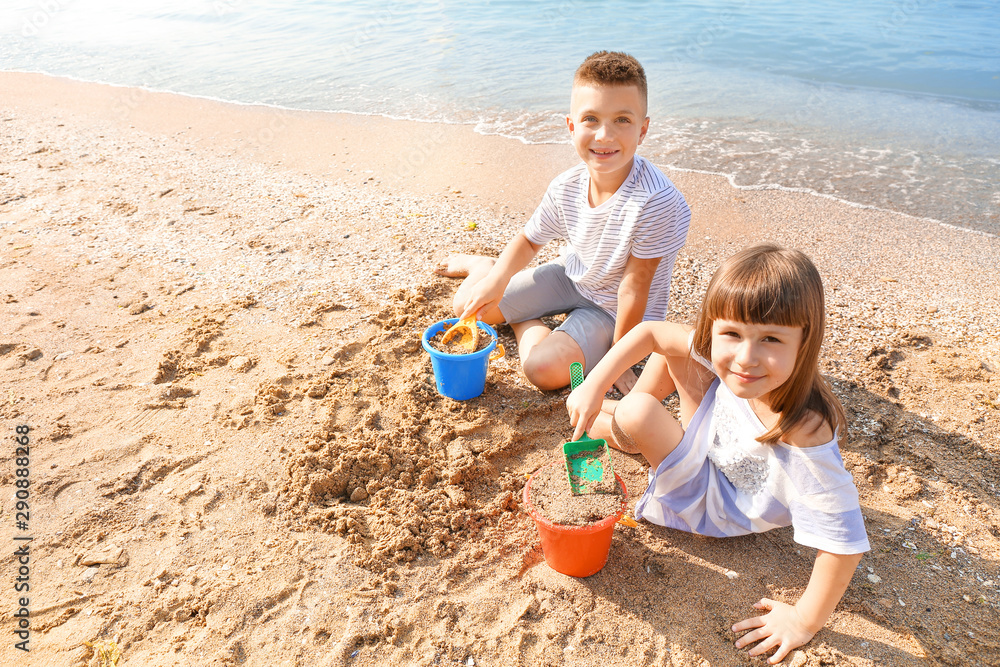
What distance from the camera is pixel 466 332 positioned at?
3.02 metres

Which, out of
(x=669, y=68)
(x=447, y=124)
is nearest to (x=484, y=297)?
(x=447, y=124)

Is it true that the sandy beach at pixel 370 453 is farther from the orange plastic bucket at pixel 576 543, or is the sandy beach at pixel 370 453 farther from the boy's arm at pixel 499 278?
the boy's arm at pixel 499 278

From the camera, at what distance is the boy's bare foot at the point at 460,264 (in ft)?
12.4

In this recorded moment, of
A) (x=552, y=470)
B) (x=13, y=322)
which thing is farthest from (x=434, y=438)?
(x=13, y=322)

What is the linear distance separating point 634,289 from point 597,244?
306 millimetres

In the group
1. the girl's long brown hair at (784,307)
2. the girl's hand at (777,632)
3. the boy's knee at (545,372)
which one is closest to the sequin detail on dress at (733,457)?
the girl's long brown hair at (784,307)

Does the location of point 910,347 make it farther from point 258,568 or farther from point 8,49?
point 8,49

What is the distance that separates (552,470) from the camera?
2283 millimetres

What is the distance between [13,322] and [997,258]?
6.19 meters

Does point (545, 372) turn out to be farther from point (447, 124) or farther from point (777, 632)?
point (447, 124)

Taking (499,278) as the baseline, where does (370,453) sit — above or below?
below

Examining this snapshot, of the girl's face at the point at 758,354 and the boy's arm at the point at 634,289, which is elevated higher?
the girl's face at the point at 758,354

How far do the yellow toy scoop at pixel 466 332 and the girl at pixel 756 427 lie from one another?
2.67 feet

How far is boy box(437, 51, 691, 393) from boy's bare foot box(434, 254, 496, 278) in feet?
1.17
